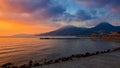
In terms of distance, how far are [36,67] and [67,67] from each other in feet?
11.4

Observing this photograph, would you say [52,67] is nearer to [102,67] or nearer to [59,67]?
[59,67]

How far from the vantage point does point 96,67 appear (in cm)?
1559

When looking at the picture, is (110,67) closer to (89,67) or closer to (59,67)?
(89,67)

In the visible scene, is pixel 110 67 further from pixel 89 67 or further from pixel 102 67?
pixel 89 67

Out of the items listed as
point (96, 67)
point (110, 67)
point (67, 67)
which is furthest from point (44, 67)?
point (110, 67)

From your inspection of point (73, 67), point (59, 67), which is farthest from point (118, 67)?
point (59, 67)

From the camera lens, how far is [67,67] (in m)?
15.7

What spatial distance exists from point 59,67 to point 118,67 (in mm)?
6291

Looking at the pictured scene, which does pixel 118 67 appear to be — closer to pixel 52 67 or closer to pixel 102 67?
pixel 102 67

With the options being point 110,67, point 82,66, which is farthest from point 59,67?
point 110,67

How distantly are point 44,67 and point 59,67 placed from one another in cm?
164

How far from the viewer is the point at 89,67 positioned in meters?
15.5

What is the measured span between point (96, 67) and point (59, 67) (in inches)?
156

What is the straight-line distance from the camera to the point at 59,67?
52.0 feet
